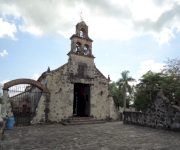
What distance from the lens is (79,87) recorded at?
17.9 meters

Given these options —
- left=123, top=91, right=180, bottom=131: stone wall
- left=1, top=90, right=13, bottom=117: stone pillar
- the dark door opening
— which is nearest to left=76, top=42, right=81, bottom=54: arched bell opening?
the dark door opening

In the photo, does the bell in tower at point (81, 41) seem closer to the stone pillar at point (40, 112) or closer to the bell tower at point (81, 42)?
the bell tower at point (81, 42)

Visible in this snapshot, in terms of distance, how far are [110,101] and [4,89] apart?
424 inches

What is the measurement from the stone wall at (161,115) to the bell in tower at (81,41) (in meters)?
8.70

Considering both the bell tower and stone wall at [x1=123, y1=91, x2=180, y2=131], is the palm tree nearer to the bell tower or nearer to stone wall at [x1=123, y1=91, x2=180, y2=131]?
the bell tower

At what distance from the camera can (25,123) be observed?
11555 mm

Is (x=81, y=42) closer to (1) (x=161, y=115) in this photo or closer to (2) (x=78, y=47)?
(2) (x=78, y=47)

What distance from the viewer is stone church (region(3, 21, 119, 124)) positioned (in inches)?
487

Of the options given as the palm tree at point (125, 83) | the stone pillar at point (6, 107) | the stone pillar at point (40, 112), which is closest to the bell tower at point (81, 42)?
the stone pillar at point (40, 112)

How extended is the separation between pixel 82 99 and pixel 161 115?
9816 millimetres

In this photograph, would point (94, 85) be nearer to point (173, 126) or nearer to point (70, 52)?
point (70, 52)

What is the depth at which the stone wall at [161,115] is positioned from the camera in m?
8.23

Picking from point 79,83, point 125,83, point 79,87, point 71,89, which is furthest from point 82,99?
point 125,83

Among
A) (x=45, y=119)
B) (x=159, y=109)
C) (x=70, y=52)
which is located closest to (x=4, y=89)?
(x=45, y=119)
